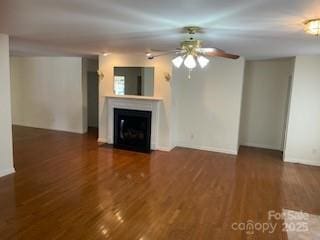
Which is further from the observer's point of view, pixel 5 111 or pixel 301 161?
pixel 301 161

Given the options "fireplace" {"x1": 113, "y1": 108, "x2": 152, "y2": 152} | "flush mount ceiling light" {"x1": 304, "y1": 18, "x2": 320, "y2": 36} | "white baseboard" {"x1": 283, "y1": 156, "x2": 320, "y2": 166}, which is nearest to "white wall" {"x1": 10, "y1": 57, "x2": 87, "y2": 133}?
"fireplace" {"x1": 113, "y1": 108, "x2": 152, "y2": 152}

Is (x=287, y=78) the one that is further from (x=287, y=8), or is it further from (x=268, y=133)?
(x=287, y=8)

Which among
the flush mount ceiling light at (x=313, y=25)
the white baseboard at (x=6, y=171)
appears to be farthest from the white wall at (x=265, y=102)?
the white baseboard at (x=6, y=171)

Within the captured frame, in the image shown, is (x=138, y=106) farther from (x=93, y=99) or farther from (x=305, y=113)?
(x=305, y=113)

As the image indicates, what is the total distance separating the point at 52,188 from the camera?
150 inches

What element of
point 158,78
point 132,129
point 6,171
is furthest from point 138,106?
point 6,171

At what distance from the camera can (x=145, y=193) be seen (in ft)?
12.4

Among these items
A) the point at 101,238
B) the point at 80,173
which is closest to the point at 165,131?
the point at 80,173

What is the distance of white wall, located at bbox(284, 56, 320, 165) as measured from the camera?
517 centimetres

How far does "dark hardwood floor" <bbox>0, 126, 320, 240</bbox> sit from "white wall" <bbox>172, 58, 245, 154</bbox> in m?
0.49

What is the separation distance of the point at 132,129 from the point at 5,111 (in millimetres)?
2911

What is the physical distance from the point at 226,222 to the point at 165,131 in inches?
128

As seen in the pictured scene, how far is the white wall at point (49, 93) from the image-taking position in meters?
7.61

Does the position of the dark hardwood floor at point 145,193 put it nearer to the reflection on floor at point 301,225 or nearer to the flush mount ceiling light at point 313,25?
the reflection on floor at point 301,225
